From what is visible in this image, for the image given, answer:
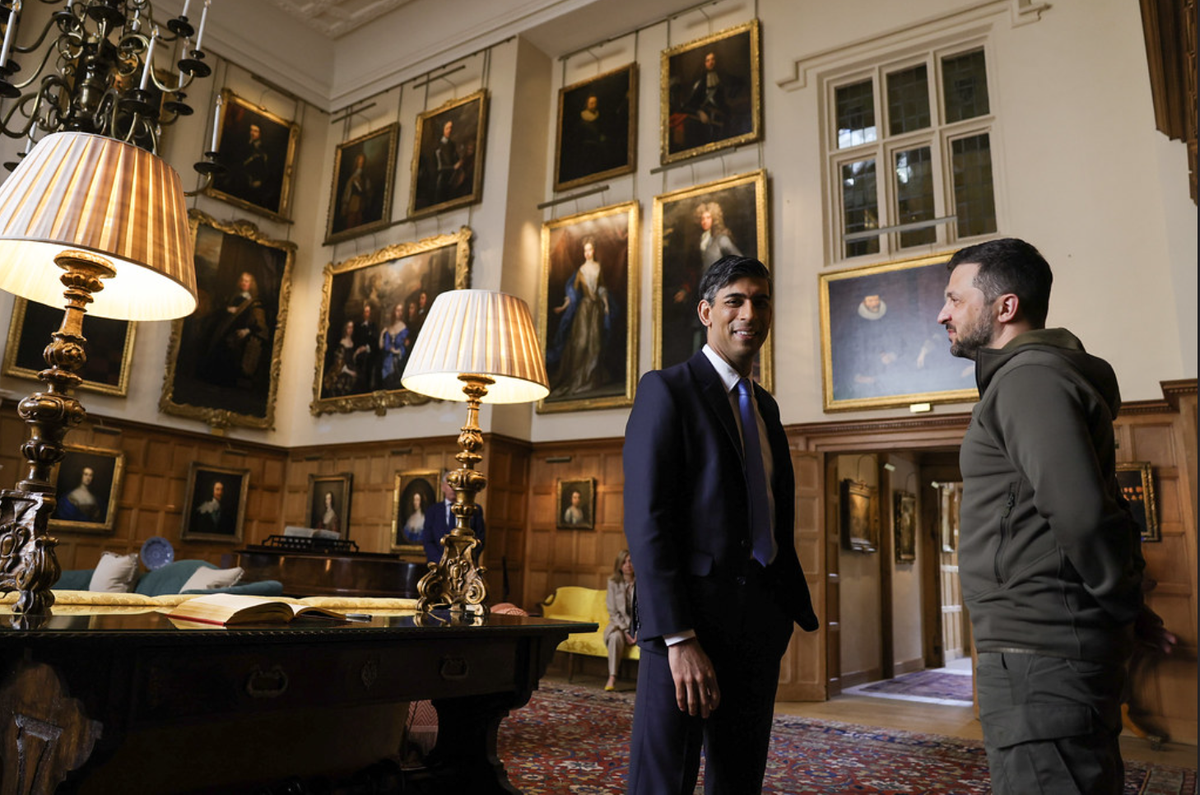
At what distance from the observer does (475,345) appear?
3064 mm

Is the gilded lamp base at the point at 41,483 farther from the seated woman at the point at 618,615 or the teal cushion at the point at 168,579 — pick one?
the seated woman at the point at 618,615

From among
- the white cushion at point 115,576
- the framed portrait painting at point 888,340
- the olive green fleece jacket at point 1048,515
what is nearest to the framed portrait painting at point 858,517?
the framed portrait painting at point 888,340

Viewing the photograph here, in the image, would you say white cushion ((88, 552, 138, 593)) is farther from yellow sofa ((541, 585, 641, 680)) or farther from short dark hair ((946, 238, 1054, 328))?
short dark hair ((946, 238, 1054, 328))

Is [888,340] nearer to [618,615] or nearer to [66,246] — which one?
[618,615]

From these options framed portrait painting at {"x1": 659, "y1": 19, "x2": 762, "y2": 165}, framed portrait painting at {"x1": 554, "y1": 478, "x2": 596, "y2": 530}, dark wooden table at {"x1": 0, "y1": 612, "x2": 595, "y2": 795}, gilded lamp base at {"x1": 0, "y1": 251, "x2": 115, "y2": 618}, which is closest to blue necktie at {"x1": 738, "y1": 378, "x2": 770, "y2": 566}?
dark wooden table at {"x1": 0, "y1": 612, "x2": 595, "y2": 795}

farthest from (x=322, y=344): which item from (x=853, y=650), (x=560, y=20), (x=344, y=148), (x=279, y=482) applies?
(x=853, y=650)

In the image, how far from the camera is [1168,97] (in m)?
5.68

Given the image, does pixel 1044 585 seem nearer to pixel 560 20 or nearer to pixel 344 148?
pixel 560 20

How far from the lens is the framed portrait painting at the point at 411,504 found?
36.9ft

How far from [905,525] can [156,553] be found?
9.96 meters

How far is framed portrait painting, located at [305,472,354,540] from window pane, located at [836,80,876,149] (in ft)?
27.4

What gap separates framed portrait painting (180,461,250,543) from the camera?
1173 centimetres

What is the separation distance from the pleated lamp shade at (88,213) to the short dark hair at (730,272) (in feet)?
4.70

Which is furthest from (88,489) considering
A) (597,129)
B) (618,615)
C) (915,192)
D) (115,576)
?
(915,192)
